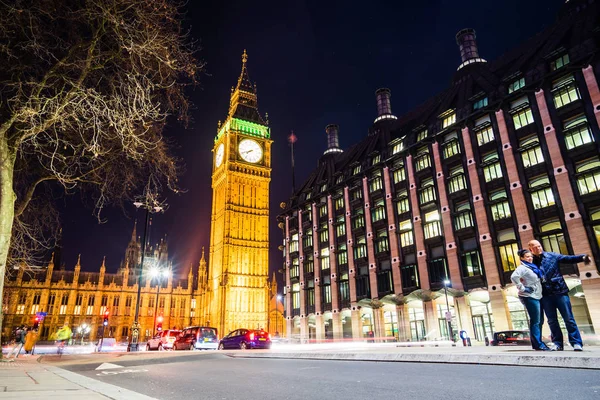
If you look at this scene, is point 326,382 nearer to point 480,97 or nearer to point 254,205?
point 480,97

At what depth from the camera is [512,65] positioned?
36.9m

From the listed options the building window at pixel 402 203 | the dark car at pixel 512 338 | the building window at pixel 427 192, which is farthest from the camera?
the building window at pixel 402 203

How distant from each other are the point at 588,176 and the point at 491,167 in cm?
754

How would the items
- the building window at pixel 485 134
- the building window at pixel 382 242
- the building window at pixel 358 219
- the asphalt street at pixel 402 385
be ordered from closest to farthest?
the asphalt street at pixel 402 385, the building window at pixel 485 134, the building window at pixel 382 242, the building window at pixel 358 219

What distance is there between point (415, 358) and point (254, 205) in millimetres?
79440

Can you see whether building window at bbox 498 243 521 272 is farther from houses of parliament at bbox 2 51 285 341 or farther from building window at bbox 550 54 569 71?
houses of parliament at bbox 2 51 285 341

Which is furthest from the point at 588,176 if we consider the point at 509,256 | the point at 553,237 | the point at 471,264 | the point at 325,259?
the point at 325,259

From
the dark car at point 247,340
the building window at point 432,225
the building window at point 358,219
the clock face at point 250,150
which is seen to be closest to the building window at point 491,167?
the building window at point 432,225

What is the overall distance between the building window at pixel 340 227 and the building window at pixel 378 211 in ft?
18.0

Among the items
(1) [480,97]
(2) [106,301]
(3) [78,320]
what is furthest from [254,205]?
(1) [480,97]

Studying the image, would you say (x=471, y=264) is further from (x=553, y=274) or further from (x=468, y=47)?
(x=553, y=274)

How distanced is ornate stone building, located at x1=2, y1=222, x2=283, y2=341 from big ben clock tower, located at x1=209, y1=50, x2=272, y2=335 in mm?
9207

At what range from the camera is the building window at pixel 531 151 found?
3072 cm

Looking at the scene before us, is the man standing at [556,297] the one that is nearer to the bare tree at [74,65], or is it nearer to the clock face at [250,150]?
the bare tree at [74,65]
